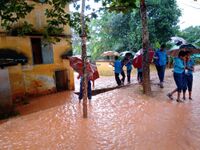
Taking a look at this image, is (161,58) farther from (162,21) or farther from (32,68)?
(162,21)

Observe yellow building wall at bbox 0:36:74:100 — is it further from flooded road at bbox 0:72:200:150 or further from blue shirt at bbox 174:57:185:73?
blue shirt at bbox 174:57:185:73

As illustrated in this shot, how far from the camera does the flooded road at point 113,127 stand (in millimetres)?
5211

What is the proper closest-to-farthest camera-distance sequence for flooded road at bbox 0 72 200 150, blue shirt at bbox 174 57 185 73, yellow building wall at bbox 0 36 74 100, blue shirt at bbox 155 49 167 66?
1. flooded road at bbox 0 72 200 150
2. blue shirt at bbox 174 57 185 73
3. blue shirt at bbox 155 49 167 66
4. yellow building wall at bbox 0 36 74 100

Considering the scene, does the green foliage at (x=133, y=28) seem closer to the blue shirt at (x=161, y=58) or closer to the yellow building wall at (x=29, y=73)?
the yellow building wall at (x=29, y=73)

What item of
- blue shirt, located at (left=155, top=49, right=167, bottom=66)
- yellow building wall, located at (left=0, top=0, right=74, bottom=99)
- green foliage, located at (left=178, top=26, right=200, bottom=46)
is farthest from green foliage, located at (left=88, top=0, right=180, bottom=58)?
blue shirt, located at (left=155, top=49, right=167, bottom=66)

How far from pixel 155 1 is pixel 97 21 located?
25.8 ft

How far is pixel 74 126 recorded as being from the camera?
6.42m

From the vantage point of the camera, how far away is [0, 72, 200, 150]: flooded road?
17.1 feet

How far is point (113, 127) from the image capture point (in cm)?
623

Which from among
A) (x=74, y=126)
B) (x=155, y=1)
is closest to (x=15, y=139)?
(x=74, y=126)

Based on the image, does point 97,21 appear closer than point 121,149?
No

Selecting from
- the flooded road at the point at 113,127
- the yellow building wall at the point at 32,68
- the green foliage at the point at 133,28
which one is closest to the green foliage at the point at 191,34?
the green foliage at the point at 133,28

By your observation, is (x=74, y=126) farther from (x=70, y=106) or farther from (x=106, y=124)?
(x=70, y=106)

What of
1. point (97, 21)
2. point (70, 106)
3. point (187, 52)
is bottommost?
point (70, 106)
